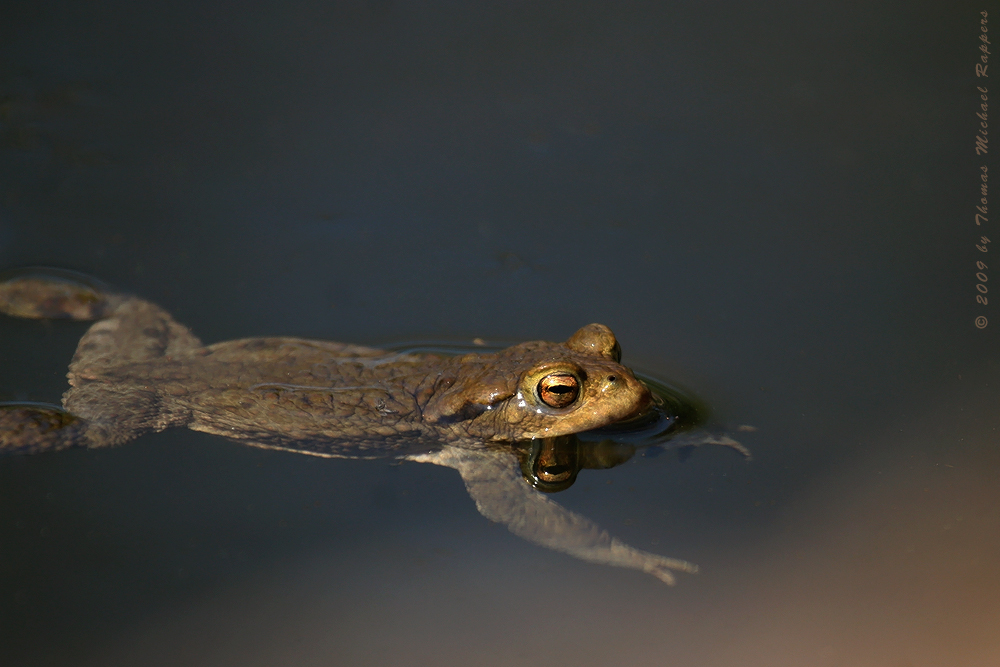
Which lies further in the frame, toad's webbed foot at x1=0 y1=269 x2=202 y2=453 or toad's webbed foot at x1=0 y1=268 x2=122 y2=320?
toad's webbed foot at x1=0 y1=268 x2=122 y2=320

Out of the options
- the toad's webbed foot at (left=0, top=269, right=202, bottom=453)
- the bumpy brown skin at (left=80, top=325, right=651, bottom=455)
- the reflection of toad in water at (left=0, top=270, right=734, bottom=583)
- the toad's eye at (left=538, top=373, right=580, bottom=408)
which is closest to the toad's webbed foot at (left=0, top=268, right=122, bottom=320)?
the toad's webbed foot at (left=0, top=269, right=202, bottom=453)

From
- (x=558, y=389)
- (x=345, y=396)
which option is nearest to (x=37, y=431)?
(x=345, y=396)

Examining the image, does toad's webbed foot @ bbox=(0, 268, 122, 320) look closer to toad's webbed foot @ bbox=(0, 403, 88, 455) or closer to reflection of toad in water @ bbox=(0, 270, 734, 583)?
reflection of toad in water @ bbox=(0, 270, 734, 583)

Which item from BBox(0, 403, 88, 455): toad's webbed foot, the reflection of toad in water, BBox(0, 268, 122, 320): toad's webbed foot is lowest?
BBox(0, 403, 88, 455): toad's webbed foot

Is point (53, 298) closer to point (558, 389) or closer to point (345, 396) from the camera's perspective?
point (345, 396)

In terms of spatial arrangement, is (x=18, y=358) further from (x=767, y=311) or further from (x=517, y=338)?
(x=767, y=311)

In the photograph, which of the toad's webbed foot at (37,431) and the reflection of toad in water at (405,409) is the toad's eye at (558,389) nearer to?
the reflection of toad in water at (405,409)

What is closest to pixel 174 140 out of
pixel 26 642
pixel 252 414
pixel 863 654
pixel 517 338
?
pixel 252 414
